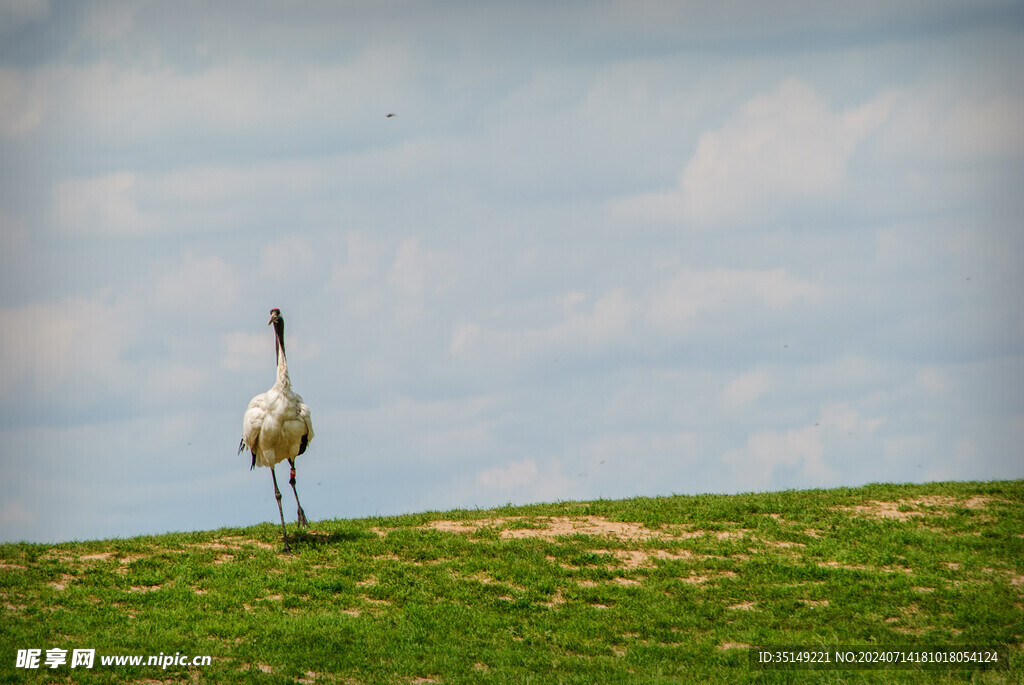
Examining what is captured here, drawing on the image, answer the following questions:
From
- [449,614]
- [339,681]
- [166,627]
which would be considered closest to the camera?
[339,681]

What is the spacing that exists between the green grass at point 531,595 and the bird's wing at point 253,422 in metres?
2.18

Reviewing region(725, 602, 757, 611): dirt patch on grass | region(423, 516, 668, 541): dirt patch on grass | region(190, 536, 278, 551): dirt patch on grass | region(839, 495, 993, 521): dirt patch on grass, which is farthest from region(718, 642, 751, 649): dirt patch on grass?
region(190, 536, 278, 551): dirt patch on grass

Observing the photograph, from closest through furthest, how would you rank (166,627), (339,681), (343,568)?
1. (339,681)
2. (166,627)
3. (343,568)

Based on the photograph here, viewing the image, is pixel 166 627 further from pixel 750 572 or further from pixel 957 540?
pixel 957 540

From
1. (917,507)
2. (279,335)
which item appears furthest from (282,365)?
(917,507)

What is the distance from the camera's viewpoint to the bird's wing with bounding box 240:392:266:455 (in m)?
23.6

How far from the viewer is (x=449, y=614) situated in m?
20.7

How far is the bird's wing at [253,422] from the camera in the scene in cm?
2364

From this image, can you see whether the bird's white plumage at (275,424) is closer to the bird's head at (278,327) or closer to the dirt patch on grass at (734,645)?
the bird's head at (278,327)

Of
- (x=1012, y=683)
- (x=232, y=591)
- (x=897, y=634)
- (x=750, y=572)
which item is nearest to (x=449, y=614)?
(x=232, y=591)

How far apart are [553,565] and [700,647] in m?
3.97

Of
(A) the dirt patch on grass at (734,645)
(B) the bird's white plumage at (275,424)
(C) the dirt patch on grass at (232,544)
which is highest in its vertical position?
(B) the bird's white plumage at (275,424)

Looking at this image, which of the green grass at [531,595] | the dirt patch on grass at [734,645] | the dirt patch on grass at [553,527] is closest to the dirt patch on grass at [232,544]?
the green grass at [531,595]

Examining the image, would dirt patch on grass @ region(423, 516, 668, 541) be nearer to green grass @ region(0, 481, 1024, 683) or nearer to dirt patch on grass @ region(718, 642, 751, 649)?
green grass @ region(0, 481, 1024, 683)
